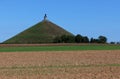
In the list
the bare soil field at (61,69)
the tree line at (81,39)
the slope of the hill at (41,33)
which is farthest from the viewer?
the slope of the hill at (41,33)

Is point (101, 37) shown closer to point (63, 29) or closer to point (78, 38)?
point (78, 38)

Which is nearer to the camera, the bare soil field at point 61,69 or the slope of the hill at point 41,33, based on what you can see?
the bare soil field at point 61,69

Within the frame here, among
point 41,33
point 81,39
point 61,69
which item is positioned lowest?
point 61,69

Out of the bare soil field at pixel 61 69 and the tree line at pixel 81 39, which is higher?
the tree line at pixel 81 39

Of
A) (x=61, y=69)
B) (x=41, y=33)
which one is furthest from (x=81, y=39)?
(x=61, y=69)

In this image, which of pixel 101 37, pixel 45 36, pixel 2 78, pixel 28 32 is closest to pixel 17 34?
pixel 28 32

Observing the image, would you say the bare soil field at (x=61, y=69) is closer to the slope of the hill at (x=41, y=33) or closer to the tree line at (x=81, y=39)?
the tree line at (x=81, y=39)

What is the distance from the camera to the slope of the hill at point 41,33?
459 ft

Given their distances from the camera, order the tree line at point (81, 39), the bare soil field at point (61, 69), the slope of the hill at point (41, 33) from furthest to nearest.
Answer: the slope of the hill at point (41, 33) → the tree line at point (81, 39) → the bare soil field at point (61, 69)

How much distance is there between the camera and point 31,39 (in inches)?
5512

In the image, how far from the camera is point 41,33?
494 ft

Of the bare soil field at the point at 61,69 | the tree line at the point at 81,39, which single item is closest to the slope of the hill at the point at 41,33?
the tree line at the point at 81,39

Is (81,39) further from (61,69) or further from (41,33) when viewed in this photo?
(61,69)

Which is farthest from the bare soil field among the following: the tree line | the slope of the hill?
the slope of the hill
